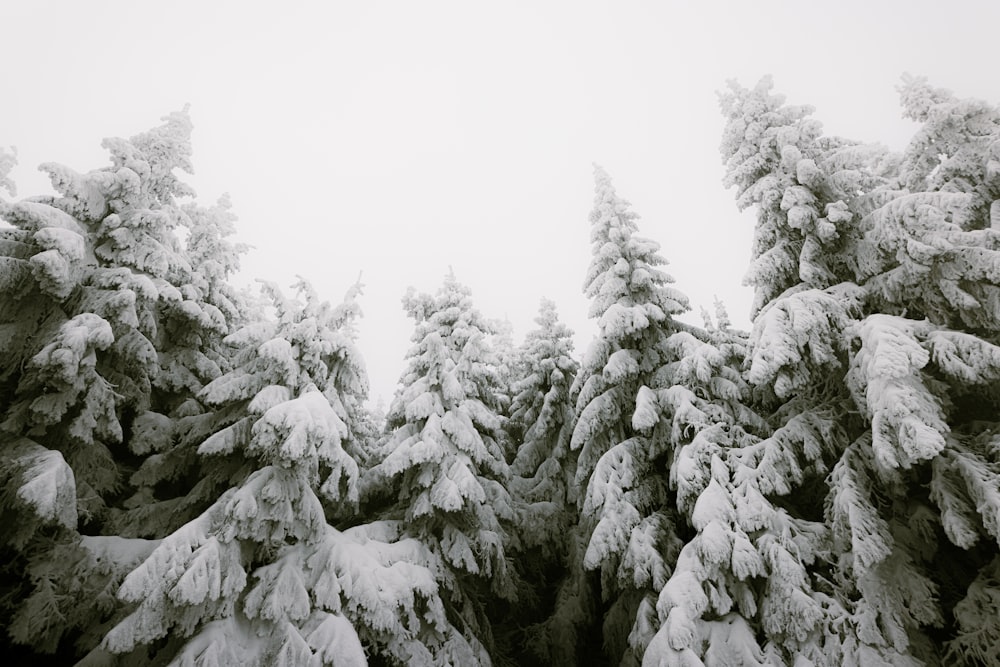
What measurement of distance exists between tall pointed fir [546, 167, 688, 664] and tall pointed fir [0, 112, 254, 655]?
9618mm

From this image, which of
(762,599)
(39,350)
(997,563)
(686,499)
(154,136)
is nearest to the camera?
(997,563)

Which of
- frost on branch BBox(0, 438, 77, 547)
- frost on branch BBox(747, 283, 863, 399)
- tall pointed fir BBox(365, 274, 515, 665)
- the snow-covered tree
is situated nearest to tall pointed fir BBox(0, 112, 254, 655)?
frost on branch BBox(0, 438, 77, 547)

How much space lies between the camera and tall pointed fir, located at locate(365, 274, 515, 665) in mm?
11109

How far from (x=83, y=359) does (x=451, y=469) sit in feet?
25.3

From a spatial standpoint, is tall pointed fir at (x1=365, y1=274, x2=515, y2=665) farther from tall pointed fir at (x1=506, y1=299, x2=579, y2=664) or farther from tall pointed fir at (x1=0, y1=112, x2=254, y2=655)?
tall pointed fir at (x1=0, y1=112, x2=254, y2=655)

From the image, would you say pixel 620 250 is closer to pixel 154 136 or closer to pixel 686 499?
pixel 686 499

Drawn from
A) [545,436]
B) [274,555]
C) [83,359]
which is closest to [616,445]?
[545,436]

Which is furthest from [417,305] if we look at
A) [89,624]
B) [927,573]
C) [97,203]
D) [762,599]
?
[927,573]

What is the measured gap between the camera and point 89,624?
7.98 m

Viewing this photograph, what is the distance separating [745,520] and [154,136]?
16.0 metres

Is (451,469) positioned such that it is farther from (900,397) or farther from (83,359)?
(900,397)

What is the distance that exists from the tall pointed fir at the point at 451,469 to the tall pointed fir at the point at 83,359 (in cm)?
538

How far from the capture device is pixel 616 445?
12.4m

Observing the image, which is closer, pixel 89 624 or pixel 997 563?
pixel 997 563
